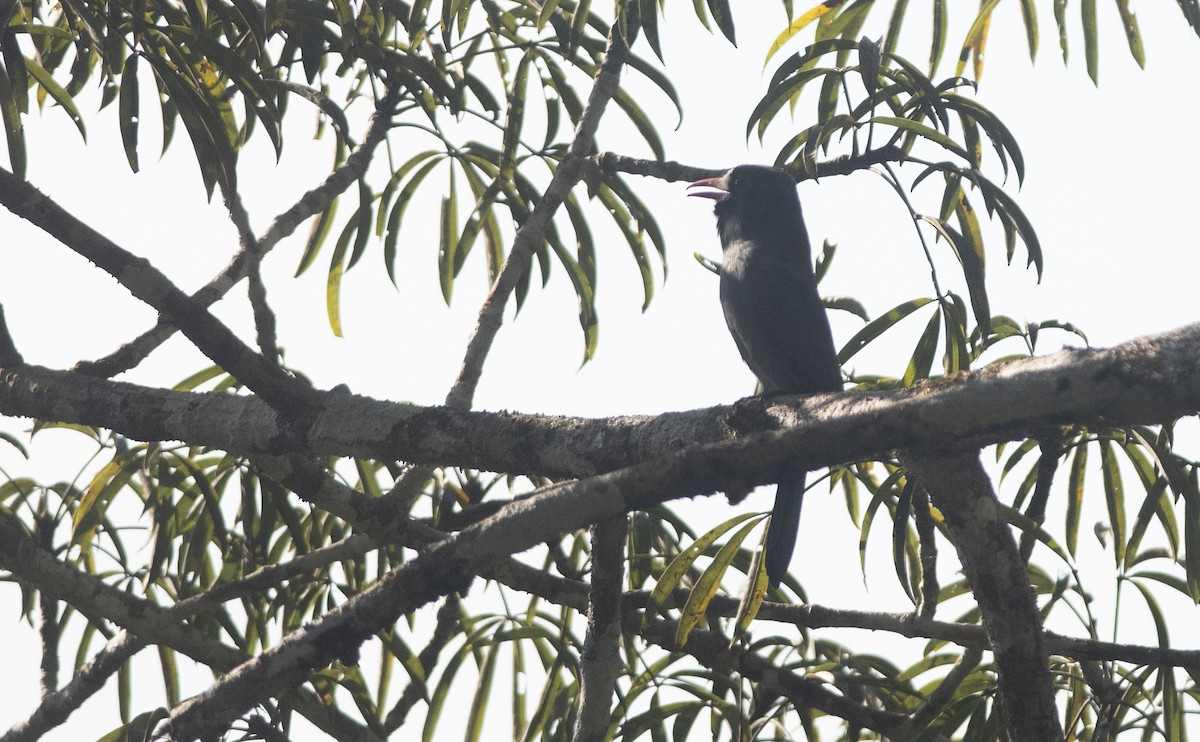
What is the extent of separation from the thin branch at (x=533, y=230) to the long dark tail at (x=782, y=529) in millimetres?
935

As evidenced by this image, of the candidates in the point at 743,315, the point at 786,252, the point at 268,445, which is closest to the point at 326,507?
the point at 268,445

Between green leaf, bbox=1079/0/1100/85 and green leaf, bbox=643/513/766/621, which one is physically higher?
green leaf, bbox=1079/0/1100/85

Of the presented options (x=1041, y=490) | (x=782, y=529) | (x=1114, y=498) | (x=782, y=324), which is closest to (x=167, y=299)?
(x=782, y=529)

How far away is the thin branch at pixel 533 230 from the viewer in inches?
112

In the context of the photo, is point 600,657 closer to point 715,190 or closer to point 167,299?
point 167,299

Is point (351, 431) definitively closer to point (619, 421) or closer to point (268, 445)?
point (268, 445)

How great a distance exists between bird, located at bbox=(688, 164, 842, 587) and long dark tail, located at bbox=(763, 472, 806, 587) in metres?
0.13

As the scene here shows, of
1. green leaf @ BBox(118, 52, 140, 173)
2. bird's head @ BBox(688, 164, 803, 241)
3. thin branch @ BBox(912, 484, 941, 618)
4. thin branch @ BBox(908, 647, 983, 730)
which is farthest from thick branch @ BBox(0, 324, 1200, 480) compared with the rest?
bird's head @ BBox(688, 164, 803, 241)

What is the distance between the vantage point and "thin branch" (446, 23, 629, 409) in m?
2.85

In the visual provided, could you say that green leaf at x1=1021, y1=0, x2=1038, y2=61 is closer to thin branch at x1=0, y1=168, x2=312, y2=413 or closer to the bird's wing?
the bird's wing

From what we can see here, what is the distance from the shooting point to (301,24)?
286 cm

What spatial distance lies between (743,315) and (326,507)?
1.71 m

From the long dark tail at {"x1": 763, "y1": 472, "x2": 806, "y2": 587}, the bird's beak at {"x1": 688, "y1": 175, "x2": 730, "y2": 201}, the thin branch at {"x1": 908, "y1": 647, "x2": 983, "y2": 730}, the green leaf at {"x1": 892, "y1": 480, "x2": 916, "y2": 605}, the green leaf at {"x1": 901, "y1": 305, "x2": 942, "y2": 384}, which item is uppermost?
the bird's beak at {"x1": 688, "y1": 175, "x2": 730, "y2": 201}

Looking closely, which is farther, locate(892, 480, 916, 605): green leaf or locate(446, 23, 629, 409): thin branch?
locate(446, 23, 629, 409): thin branch
